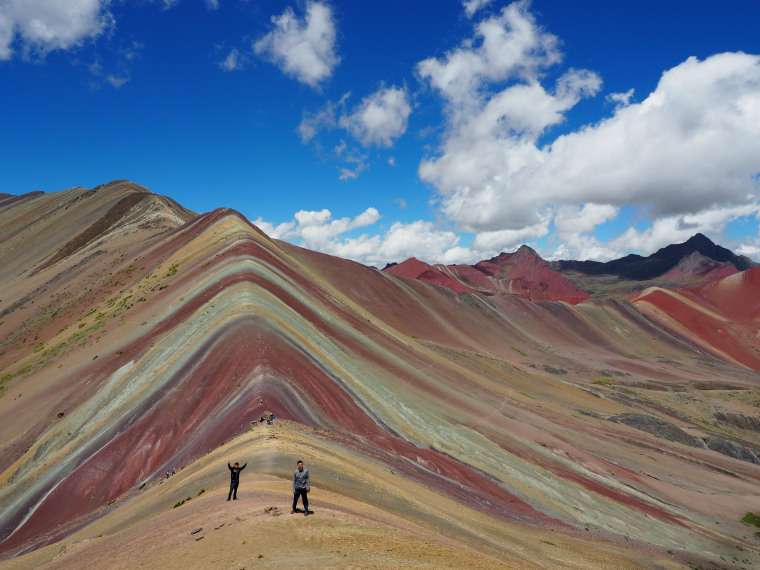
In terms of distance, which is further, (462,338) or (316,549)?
(462,338)

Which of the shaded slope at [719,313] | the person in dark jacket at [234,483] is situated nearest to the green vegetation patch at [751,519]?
the person in dark jacket at [234,483]

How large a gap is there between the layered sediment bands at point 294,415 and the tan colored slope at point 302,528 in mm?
619

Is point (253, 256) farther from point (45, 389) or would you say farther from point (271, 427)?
point (271, 427)

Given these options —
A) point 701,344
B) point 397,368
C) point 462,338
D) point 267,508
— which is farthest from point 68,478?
point 701,344

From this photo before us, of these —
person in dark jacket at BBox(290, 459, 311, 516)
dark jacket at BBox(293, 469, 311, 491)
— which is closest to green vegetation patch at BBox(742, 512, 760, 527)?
person in dark jacket at BBox(290, 459, 311, 516)

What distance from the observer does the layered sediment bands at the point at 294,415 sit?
2362 cm

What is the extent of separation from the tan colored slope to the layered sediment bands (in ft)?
2.03

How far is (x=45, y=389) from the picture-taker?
114 feet

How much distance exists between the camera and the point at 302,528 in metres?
11.5

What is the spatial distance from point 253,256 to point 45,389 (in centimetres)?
1990

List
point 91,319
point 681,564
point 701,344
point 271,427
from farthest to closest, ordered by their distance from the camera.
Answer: point 701,344
point 91,319
point 681,564
point 271,427

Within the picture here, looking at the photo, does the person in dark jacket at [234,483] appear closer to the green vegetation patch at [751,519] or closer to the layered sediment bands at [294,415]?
the layered sediment bands at [294,415]

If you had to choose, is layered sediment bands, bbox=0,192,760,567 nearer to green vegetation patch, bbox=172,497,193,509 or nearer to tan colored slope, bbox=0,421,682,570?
tan colored slope, bbox=0,421,682,570

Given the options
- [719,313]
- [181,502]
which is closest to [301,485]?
[181,502]
